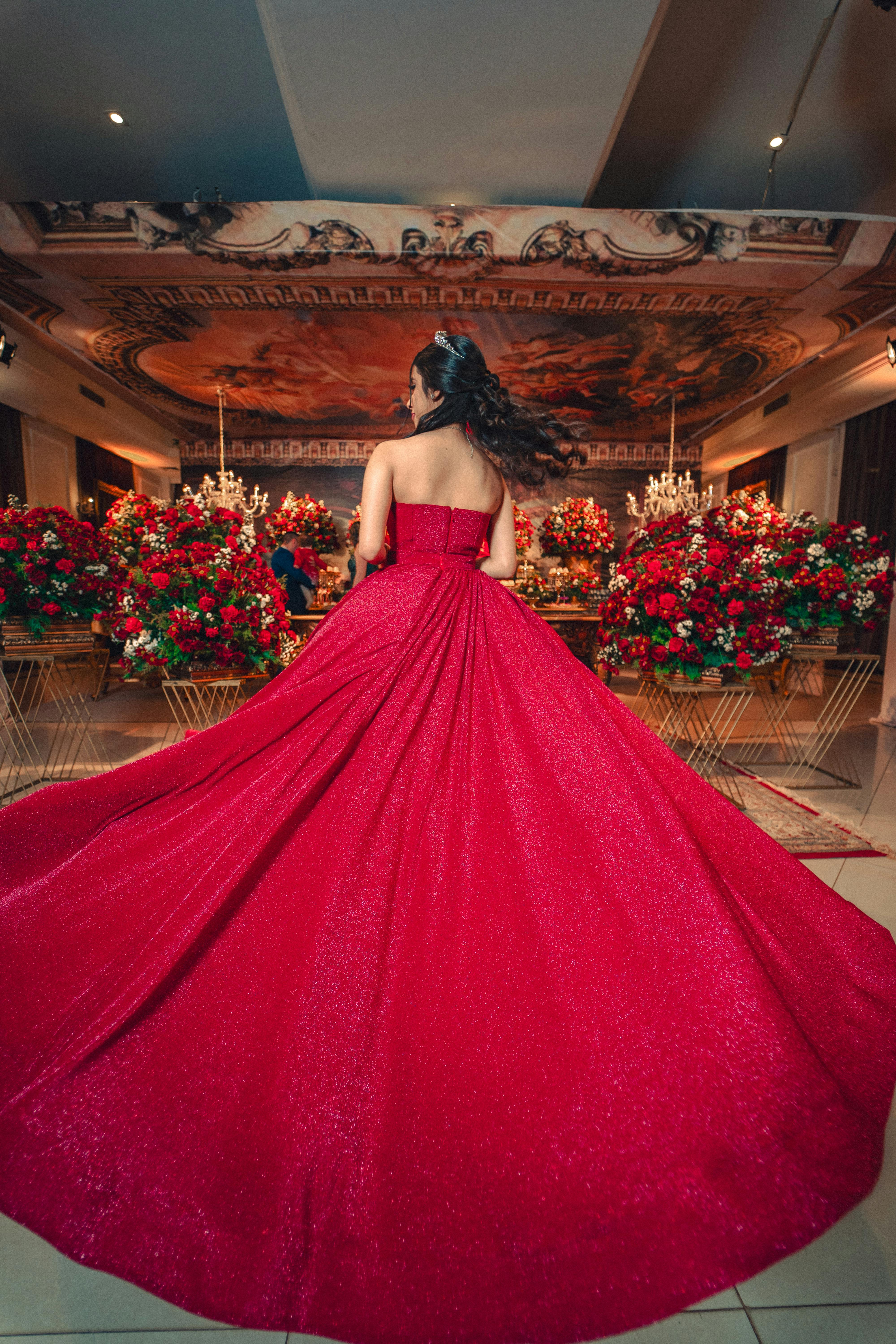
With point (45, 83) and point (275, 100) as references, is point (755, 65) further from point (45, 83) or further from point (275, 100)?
point (45, 83)

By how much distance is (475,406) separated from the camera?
6.63ft

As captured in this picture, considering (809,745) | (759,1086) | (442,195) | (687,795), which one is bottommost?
(809,745)

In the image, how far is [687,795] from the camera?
1.67m

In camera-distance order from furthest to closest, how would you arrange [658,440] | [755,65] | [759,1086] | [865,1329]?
[658,440] < [755,65] < [759,1086] < [865,1329]

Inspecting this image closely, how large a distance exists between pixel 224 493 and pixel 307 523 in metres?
1.52

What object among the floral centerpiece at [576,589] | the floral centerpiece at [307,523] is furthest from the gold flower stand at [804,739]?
the floral centerpiece at [307,523]

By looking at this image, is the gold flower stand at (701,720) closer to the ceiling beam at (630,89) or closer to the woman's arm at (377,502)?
the woman's arm at (377,502)

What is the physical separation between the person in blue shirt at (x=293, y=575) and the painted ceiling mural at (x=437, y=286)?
2321 mm

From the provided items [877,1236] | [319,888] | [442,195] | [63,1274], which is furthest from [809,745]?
[442,195]

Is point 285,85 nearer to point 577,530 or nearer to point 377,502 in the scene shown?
point 377,502

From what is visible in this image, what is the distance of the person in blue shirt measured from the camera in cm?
723

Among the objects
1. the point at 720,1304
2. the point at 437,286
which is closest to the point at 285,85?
the point at 437,286

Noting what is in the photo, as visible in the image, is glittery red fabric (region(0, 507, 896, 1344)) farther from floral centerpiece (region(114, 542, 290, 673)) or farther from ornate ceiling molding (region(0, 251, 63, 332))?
ornate ceiling molding (region(0, 251, 63, 332))

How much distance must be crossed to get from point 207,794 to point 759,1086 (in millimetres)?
1412
